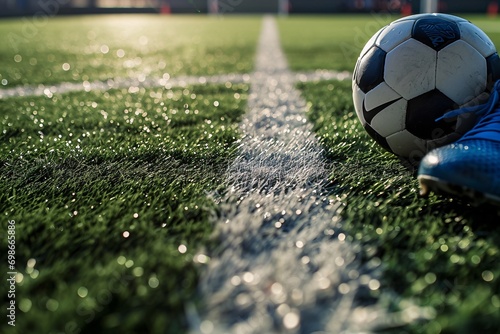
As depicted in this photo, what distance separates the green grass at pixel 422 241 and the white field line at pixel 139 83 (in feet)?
8.49

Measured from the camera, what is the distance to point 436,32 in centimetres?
210

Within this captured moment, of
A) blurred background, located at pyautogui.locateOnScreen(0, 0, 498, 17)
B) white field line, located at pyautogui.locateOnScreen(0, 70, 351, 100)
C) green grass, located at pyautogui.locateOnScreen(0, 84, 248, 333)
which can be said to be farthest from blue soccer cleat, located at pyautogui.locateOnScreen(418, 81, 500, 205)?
blurred background, located at pyautogui.locateOnScreen(0, 0, 498, 17)

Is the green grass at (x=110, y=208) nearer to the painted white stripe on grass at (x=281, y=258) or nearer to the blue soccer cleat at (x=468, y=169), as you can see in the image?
the painted white stripe on grass at (x=281, y=258)

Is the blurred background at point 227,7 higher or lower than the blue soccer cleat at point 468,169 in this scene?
lower

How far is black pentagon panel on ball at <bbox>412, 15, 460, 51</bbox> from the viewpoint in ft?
6.82

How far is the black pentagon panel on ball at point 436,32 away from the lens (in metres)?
2.08

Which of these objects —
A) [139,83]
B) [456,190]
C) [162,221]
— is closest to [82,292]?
[162,221]

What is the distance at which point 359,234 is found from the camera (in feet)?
4.96

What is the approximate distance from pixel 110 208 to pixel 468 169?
3.71ft

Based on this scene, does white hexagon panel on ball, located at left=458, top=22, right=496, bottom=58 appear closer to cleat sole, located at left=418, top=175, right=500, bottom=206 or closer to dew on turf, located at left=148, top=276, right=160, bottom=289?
cleat sole, located at left=418, top=175, right=500, bottom=206

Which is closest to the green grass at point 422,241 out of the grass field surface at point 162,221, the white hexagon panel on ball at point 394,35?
the grass field surface at point 162,221

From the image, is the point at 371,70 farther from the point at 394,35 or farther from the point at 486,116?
the point at 486,116

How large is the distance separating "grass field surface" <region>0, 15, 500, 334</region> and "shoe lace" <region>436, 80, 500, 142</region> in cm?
24

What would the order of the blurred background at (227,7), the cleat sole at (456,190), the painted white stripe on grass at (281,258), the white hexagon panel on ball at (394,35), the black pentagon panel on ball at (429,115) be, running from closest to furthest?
the painted white stripe on grass at (281,258) < the cleat sole at (456,190) < the black pentagon panel on ball at (429,115) < the white hexagon panel on ball at (394,35) < the blurred background at (227,7)
